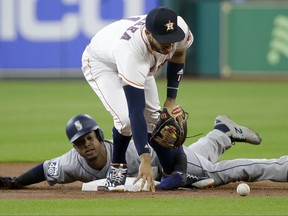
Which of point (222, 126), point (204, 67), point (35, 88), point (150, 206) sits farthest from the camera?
point (204, 67)

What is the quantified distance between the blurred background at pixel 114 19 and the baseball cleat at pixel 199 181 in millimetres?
11975

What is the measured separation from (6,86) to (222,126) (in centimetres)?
1071

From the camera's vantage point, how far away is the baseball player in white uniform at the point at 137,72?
20.6 ft

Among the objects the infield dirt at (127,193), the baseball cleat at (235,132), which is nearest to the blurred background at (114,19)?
the baseball cleat at (235,132)

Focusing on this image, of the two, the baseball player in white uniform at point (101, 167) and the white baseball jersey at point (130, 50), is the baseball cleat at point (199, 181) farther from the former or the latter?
the white baseball jersey at point (130, 50)

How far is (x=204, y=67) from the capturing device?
2016 cm

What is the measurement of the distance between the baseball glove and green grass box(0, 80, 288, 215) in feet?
2.07

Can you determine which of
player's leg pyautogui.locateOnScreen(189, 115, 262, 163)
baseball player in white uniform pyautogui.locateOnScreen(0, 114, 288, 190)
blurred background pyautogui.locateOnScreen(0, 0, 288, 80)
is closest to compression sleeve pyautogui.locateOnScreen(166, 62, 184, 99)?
baseball player in white uniform pyautogui.locateOnScreen(0, 114, 288, 190)

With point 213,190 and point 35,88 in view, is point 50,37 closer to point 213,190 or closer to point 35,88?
point 35,88

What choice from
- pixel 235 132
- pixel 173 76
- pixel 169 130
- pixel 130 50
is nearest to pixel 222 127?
pixel 235 132

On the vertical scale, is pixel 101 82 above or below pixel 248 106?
above

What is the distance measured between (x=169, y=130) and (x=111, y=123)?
5534 mm

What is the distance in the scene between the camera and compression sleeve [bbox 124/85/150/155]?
246 inches

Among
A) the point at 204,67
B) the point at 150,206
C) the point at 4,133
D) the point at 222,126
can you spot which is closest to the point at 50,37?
the point at 204,67
